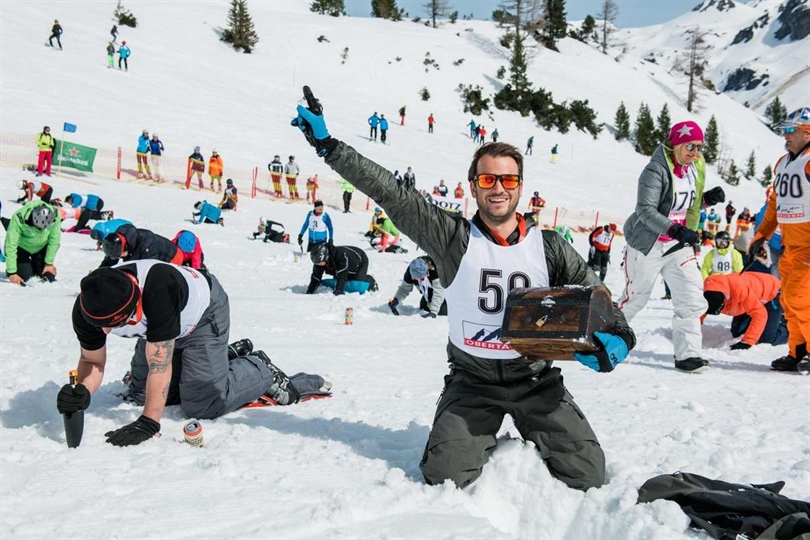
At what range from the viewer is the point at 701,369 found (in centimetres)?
486

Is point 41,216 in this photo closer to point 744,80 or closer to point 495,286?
point 495,286

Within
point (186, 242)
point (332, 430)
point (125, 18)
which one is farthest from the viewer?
point (125, 18)

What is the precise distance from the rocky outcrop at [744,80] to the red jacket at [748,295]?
158968 mm

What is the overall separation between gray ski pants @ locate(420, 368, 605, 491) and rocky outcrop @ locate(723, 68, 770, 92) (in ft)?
535

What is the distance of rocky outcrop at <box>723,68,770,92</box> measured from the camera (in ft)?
460

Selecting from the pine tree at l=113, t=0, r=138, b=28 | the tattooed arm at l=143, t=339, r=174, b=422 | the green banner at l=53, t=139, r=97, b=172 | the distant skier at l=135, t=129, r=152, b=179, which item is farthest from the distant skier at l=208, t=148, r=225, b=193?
the pine tree at l=113, t=0, r=138, b=28

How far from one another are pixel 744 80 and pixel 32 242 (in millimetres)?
167682

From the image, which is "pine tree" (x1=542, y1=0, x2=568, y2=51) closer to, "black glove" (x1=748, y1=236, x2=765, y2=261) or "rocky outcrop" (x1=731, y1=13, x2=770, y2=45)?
"black glove" (x1=748, y1=236, x2=765, y2=261)

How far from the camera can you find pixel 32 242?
27.5 ft

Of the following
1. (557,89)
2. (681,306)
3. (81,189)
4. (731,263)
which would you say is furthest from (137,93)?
(557,89)

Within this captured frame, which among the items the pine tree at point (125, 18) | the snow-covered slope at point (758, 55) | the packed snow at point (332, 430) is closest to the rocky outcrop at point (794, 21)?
the snow-covered slope at point (758, 55)

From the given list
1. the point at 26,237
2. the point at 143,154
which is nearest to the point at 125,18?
the point at 143,154

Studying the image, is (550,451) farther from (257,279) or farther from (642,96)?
(642,96)

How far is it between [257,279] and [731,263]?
309 inches
